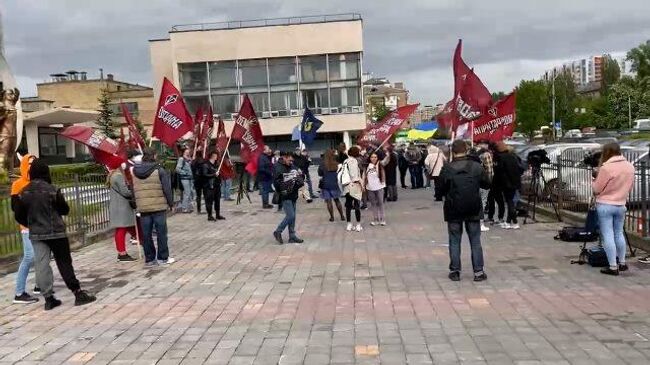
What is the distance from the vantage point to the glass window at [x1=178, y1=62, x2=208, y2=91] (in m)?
57.4

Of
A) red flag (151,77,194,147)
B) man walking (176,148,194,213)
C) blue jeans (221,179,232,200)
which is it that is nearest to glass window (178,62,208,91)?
blue jeans (221,179,232,200)

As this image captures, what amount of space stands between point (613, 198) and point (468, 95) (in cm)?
533

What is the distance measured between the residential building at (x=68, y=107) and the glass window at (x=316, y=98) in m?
16.4

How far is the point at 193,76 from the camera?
57.9 meters

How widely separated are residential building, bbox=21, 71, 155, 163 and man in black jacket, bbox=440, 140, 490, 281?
44805 mm

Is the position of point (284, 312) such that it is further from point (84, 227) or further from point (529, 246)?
point (84, 227)

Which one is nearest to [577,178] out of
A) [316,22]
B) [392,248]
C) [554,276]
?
[392,248]

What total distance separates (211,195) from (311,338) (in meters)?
10.5

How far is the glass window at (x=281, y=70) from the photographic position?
56906mm

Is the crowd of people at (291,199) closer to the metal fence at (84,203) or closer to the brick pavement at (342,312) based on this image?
the brick pavement at (342,312)

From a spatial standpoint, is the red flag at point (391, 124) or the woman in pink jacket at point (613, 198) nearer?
the woman in pink jacket at point (613, 198)

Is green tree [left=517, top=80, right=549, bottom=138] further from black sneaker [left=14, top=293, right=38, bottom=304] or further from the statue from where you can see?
black sneaker [left=14, top=293, right=38, bottom=304]

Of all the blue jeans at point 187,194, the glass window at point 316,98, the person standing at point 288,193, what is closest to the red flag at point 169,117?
the blue jeans at point 187,194

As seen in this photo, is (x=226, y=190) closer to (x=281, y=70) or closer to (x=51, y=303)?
(x=51, y=303)
